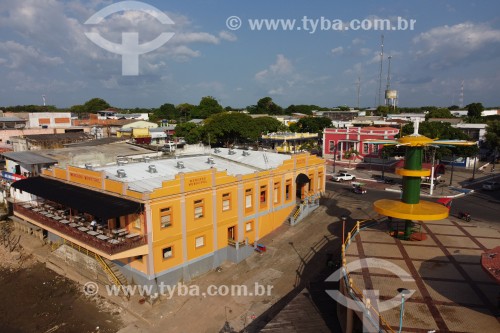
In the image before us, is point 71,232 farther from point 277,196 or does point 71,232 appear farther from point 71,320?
point 277,196

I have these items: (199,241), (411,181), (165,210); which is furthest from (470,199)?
(165,210)

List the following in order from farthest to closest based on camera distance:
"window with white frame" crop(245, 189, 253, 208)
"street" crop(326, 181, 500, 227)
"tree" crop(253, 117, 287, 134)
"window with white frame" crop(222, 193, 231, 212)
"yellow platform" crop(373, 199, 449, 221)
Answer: "tree" crop(253, 117, 287, 134)
"street" crop(326, 181, 500, 227)
"window with white frame" crop(245, 189, 253, 208)
"window with white frame" crop(222, 193, 231, 212)
"yellow platform" crop(373, 199, 449, 221)

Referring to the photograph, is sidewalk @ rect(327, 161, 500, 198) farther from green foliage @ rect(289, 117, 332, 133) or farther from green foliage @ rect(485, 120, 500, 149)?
green foliage @ rect(289, 117, 332, 133)

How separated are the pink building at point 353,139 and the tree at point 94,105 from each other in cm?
15043

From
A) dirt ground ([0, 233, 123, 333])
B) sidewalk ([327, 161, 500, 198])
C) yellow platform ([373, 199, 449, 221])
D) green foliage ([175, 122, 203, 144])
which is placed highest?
green foliage ([175, 122, 203, 144])

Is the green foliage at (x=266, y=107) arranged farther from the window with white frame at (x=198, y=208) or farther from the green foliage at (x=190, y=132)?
the window with white frame at (x=198, y=208)

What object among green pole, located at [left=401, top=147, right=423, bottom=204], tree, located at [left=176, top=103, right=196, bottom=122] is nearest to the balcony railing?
green pole, located at [left=401, top=147, right=423, bottom=204]

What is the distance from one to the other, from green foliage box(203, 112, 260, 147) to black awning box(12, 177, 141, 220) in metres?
47.5

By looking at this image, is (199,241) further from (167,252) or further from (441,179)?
(441,179)

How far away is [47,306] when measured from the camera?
2675cm

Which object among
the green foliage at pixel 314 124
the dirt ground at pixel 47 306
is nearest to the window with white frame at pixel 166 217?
the dirt ground at pixel 47 306

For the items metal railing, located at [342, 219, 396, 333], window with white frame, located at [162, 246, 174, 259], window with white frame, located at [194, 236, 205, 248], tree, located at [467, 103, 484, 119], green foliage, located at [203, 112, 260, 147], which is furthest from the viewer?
tree, located at [467, 103, 484, 119]

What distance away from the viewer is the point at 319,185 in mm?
44156

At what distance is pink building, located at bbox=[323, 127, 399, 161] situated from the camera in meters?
70.1
